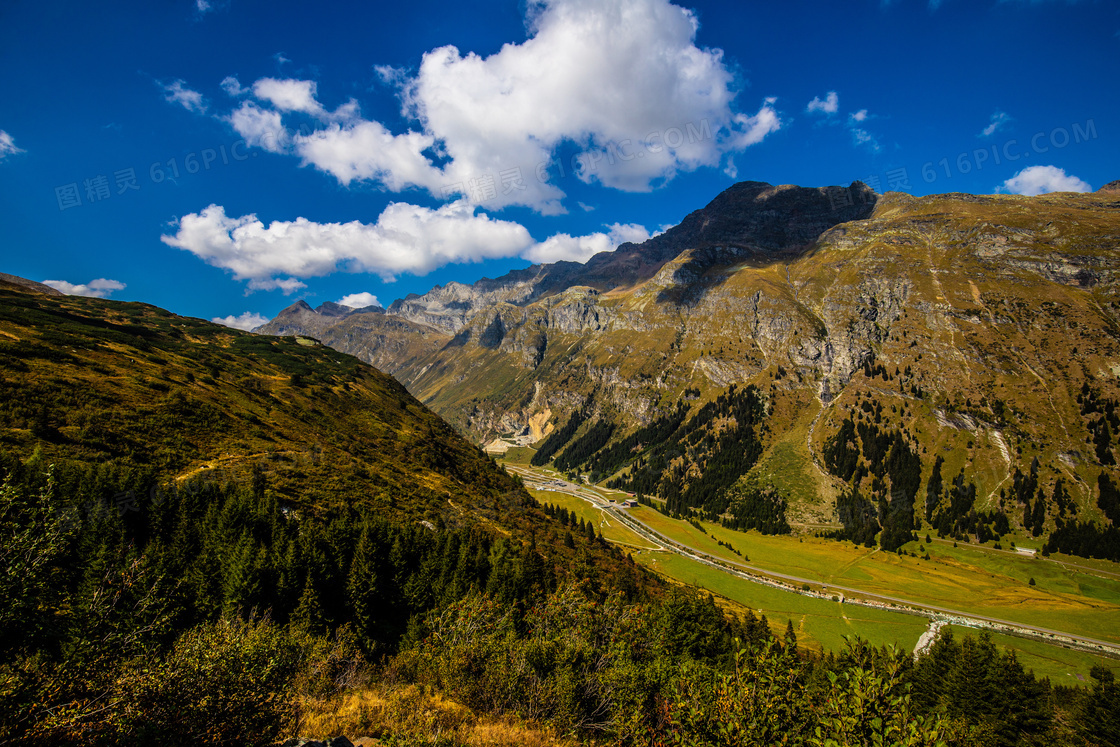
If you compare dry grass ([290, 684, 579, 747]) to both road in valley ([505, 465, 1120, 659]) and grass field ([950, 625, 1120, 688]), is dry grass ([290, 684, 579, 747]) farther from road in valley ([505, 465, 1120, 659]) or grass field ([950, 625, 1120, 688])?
road in valley ([505, 465, 1120, 659])

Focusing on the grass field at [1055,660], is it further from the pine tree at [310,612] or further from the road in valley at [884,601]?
the pine tree at [310,612]

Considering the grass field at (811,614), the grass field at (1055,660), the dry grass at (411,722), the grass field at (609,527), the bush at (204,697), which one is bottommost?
the grass field at (609,527)

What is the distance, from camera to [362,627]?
4159cm

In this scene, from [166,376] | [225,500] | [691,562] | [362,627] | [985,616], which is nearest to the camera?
[362,627]

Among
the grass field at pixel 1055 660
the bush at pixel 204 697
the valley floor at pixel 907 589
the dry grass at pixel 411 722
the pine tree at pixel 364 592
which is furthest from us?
the valley floor at pixel 907 589

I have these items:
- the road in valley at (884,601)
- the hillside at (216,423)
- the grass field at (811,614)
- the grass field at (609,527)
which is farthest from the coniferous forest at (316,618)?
the grass field at (609,527)

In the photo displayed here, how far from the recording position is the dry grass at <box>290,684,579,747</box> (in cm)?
1862

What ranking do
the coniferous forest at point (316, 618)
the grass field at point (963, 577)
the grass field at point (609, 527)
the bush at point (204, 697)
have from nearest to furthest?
the bush at point (204, 697) < the coniferous forest at point (316, 618) < the grass field at point (963, 577) < the grass field at point (609, 527)

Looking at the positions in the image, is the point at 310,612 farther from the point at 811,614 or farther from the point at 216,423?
the point at 811,614

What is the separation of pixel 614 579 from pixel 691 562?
205ft

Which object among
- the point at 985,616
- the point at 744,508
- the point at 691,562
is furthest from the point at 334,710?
the point at 744,508

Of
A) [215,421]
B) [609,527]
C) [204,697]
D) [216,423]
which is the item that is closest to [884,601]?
[609,527]

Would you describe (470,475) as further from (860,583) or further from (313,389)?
(860,583)

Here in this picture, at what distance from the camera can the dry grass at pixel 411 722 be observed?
18.6 meters
